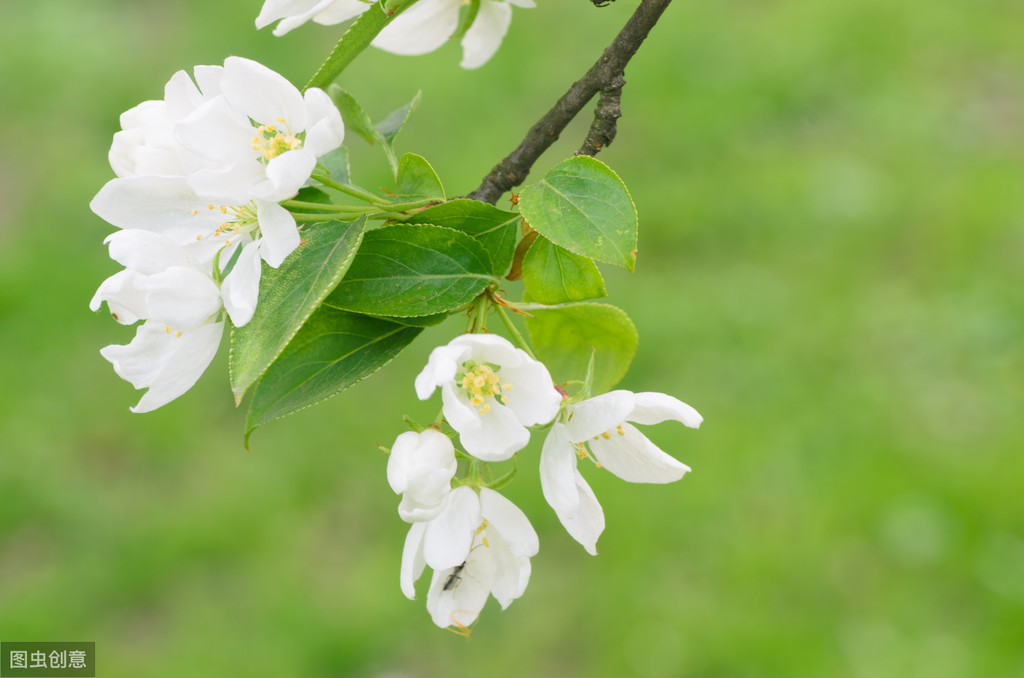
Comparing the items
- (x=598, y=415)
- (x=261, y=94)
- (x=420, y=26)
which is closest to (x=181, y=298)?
(x=261, y=94)

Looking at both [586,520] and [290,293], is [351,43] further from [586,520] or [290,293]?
[586,520]

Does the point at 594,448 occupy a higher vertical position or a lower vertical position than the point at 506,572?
higher

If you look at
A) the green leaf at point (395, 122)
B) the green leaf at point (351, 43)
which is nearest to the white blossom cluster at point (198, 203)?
the green leaf at point (351, 43)

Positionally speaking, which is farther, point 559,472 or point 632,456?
point 632,456

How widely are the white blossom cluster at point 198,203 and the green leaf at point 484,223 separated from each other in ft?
0.49

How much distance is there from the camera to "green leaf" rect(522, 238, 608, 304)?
120 centimetres

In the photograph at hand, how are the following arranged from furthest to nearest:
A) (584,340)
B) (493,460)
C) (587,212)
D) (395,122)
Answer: (395,122)
(584,340)
(587,212)
(493,460)

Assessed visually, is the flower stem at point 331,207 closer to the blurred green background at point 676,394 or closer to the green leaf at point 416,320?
the green leaf at point 416,320

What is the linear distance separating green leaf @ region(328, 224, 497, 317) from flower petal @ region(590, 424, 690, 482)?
0.25 metres

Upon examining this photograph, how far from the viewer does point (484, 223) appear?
3.85 feet

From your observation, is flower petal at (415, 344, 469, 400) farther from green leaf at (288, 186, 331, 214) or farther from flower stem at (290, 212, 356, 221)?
green leaf at (288, 186, 331, 214)

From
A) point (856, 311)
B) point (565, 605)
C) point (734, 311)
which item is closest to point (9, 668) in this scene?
point (565, 605)

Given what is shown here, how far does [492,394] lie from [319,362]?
0.20m

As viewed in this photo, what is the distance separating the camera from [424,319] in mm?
1133
